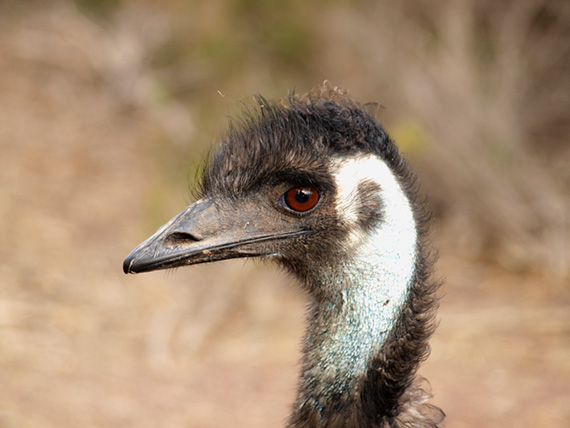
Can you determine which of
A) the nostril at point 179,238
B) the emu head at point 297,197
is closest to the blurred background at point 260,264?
the emu head at point 297,197

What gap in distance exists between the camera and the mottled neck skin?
234 centimetres

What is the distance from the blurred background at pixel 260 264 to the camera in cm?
530

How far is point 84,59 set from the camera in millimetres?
9539

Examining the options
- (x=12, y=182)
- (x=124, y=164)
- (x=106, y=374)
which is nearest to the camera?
(x=106, y=374)

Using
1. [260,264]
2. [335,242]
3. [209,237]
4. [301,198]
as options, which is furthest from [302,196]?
[260,264]

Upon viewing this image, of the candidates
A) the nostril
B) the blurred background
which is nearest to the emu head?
the nostril

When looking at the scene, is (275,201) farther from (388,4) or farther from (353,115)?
(388,4)

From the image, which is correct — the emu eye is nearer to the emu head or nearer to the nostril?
the emu head

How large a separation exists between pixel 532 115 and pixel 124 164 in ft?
13.7

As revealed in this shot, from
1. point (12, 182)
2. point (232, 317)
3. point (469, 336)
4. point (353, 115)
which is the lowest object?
point (353, 115)

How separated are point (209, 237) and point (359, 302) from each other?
1.63ft

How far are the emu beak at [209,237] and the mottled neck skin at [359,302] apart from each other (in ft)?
0.71

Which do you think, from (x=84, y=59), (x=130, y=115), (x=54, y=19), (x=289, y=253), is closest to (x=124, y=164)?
(x=130, y=115)

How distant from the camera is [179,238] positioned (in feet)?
7.79
